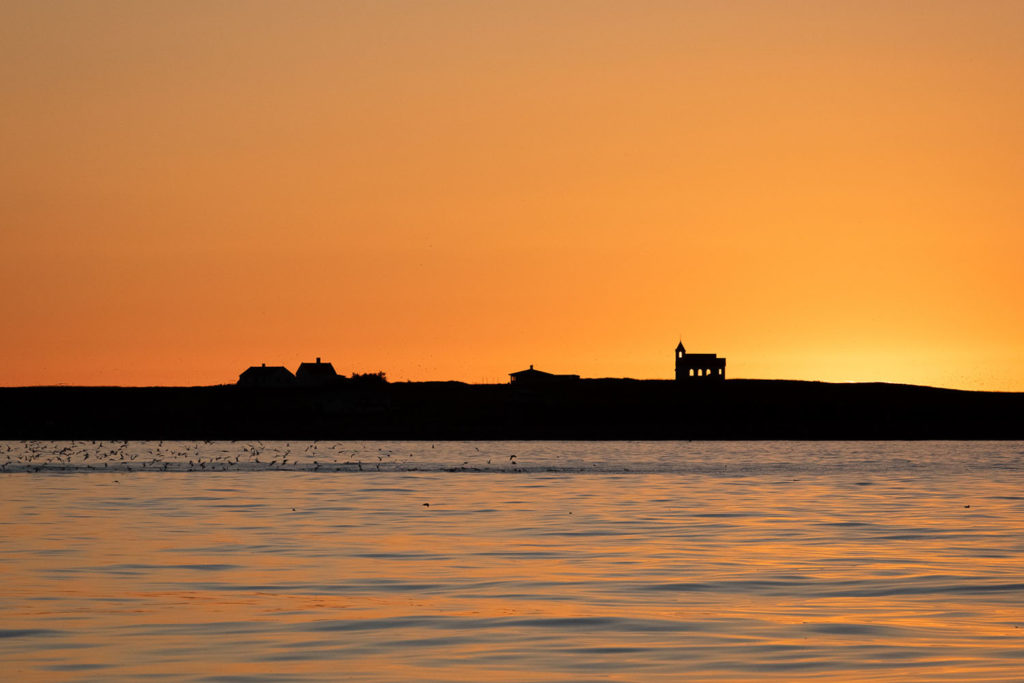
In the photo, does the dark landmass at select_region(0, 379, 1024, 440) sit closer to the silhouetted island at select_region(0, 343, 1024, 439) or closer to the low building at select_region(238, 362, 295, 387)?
the silhouetted island at select_region(0, 343, 1024, 439)

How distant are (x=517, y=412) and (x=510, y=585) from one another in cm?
14512

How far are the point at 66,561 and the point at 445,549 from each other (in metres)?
7.75

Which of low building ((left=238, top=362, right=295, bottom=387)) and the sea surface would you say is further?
low building ((left=238, top=362, right=295, bottom=387))

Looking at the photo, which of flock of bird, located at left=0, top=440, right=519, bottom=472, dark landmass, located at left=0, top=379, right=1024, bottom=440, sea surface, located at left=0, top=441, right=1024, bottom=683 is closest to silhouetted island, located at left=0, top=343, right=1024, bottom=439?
dark landmass, located at left=0, top=379, right=1024, bottom=440

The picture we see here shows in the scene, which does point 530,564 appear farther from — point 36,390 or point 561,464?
point 36,390

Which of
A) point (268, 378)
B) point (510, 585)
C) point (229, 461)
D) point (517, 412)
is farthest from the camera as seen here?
point (268, 378)

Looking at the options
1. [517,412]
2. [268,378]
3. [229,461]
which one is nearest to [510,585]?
[229,461]

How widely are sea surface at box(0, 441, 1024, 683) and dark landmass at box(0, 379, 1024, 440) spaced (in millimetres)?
106123

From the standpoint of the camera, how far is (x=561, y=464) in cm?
8856

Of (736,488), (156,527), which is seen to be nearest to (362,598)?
(156,527)

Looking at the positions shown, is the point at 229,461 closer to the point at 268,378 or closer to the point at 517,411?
the point at 517,411

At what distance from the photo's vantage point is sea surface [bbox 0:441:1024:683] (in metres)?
20.2

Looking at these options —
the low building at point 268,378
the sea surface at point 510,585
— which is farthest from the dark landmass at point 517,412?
the sea surface at point 510,585

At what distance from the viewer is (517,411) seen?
17325 centimetres
